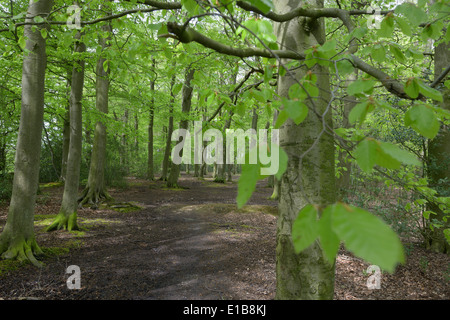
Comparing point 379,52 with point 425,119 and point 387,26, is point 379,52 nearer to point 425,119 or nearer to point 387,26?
point 387,26

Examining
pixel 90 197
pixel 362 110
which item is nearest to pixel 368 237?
pixel 362 110

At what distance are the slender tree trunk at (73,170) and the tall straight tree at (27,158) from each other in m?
1.90

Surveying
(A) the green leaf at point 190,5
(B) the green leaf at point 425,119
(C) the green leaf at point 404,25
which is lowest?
(B) the green leaf at point 425,119

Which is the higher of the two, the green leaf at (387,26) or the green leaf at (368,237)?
the green leaf at (387,26)

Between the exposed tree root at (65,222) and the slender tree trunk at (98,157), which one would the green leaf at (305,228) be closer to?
the exposed tree root at (65,222)

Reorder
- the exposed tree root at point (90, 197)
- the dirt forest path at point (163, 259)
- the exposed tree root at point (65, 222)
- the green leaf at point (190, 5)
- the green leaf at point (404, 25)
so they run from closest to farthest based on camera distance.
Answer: the green leaf at point (404, 25) → the green leaf at point (190, 5) → the dirt forest path at point (163, 259) → the exposed tree root at point (65, 222) → the exposed tree root at point (90, 197)

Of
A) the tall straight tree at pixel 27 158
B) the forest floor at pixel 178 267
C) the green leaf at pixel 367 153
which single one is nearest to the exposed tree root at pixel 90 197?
the forest floor at pixel 178 267

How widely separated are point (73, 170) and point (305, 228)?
7.59m

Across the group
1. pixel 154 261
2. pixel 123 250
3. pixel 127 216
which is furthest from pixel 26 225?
pixel 127 216

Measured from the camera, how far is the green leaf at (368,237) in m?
0.50

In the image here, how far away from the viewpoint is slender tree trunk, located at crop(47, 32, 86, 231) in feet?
21.6

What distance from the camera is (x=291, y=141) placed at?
1.80 m

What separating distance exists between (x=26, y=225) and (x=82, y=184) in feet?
36.6
